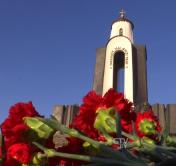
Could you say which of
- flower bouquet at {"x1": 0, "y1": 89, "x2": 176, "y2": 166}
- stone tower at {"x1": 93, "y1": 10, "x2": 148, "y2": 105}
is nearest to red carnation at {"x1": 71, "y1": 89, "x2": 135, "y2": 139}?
flower bouquet at {"x1": 0, "y1": 89, "x2": 176, "y2": 166}

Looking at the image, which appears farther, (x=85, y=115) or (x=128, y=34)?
(x=128, y=34)

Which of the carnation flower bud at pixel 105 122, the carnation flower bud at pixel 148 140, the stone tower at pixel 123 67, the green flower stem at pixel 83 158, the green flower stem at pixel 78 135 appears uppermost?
the stone tower at pixel 123 67

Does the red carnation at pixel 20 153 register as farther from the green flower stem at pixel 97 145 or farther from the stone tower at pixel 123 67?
the stone tower at pixel 123 67

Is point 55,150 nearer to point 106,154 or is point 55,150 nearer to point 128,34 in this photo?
point 106,154

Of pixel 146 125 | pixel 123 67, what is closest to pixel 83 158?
pixel 146 125

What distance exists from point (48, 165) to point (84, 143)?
48 millimetres

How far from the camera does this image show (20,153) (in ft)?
1.38

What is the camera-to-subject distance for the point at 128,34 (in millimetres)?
12758

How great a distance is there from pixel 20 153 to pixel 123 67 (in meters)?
11.4

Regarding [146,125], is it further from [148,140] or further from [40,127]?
[40,127]

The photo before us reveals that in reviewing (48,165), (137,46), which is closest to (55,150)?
(48,165)

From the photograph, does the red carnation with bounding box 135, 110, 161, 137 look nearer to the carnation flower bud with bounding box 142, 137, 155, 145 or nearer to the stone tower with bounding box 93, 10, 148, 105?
the carnation flower bud with bounding box 142, 137, 155, 145

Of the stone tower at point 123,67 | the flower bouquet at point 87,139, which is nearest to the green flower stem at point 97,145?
the flower bouquet at point 87,139

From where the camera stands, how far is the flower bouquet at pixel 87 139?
1.35 ft
